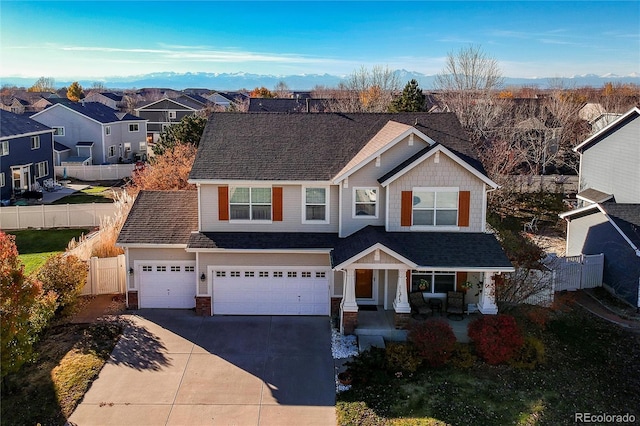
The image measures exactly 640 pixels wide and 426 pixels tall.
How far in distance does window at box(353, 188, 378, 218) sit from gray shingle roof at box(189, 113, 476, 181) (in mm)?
1316

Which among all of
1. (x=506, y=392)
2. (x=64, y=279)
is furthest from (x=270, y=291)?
(x=506, y=392)

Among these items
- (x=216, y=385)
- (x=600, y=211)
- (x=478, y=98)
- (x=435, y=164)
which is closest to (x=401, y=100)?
(x=478, y=98)

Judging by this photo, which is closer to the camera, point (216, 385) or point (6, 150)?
point (216, 385)

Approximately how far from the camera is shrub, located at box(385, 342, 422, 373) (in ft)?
52.5

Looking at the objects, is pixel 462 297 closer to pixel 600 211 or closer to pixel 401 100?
pixel 600 211

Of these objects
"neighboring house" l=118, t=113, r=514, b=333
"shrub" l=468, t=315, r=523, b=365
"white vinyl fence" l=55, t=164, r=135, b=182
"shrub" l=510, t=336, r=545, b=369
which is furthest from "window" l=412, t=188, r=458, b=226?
"white vinyl fence" l=55, t=164, r=135, b=182

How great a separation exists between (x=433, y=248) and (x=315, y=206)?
4.62 meters

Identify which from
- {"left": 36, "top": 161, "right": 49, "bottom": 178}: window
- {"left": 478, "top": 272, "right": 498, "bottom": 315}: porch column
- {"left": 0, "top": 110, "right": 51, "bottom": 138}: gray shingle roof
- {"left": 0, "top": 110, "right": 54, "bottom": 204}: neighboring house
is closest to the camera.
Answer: {"left": 478, "top": 272, "right": 498, "bottom": 315}: porch column

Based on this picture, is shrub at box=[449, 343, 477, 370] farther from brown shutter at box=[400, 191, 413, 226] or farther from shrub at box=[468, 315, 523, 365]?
brown shutter at box=[400, 191, 413, 226]

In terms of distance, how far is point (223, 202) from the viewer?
20.7 m

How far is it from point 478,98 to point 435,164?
35.1m

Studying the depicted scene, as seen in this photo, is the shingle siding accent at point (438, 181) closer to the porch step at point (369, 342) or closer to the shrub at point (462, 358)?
the porch step at point (369, 342)

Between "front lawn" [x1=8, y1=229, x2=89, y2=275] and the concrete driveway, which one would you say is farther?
"front lawn" [x1=8, y1=229, x2=89, y2=275]

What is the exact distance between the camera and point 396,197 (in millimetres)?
20125
